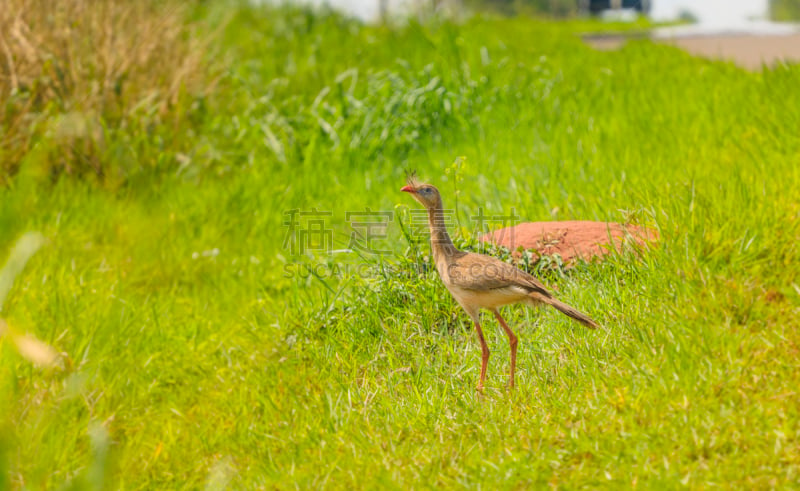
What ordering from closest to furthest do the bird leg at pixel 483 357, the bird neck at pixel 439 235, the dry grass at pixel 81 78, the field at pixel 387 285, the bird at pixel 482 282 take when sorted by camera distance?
the field at pixel 387 285, the bird at pixel 482 282, the bird leg at pixel 483 357, the bird neck at pixel 439 235, the dry grass at pixel 81 78

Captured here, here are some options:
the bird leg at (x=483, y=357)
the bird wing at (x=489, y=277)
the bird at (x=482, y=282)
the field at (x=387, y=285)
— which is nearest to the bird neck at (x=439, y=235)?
the bird at (x=482, y=282)

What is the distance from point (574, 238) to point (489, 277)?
1.13 m

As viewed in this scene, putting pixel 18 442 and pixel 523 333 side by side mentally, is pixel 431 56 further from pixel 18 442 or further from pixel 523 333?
pixel 18 442

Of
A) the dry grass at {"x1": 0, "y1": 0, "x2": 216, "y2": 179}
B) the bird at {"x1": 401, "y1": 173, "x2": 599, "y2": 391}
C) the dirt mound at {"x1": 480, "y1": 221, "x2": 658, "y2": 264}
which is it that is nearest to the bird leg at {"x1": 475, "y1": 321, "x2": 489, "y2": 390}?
the bird at {"x1": 401, "y1": 173, "x2": 599, "y2": 391}

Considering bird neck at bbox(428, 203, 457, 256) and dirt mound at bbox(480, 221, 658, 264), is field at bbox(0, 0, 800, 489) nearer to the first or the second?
dirt mound at bbox(480, 221, 658, 264)

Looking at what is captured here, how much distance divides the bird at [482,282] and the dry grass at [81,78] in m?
4.24

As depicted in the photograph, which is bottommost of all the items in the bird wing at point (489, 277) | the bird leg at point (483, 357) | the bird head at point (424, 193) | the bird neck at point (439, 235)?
the bird leg at point (483, 357)

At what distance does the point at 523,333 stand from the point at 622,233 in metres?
0.80

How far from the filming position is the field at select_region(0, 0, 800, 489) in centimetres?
364

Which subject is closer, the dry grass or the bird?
the bird

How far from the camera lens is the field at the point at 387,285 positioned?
364 centimetres

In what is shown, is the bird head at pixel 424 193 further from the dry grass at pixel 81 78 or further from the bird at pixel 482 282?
the dry grass at pixel 81 78

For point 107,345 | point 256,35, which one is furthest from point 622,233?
point 256,35

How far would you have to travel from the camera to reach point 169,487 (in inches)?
171
